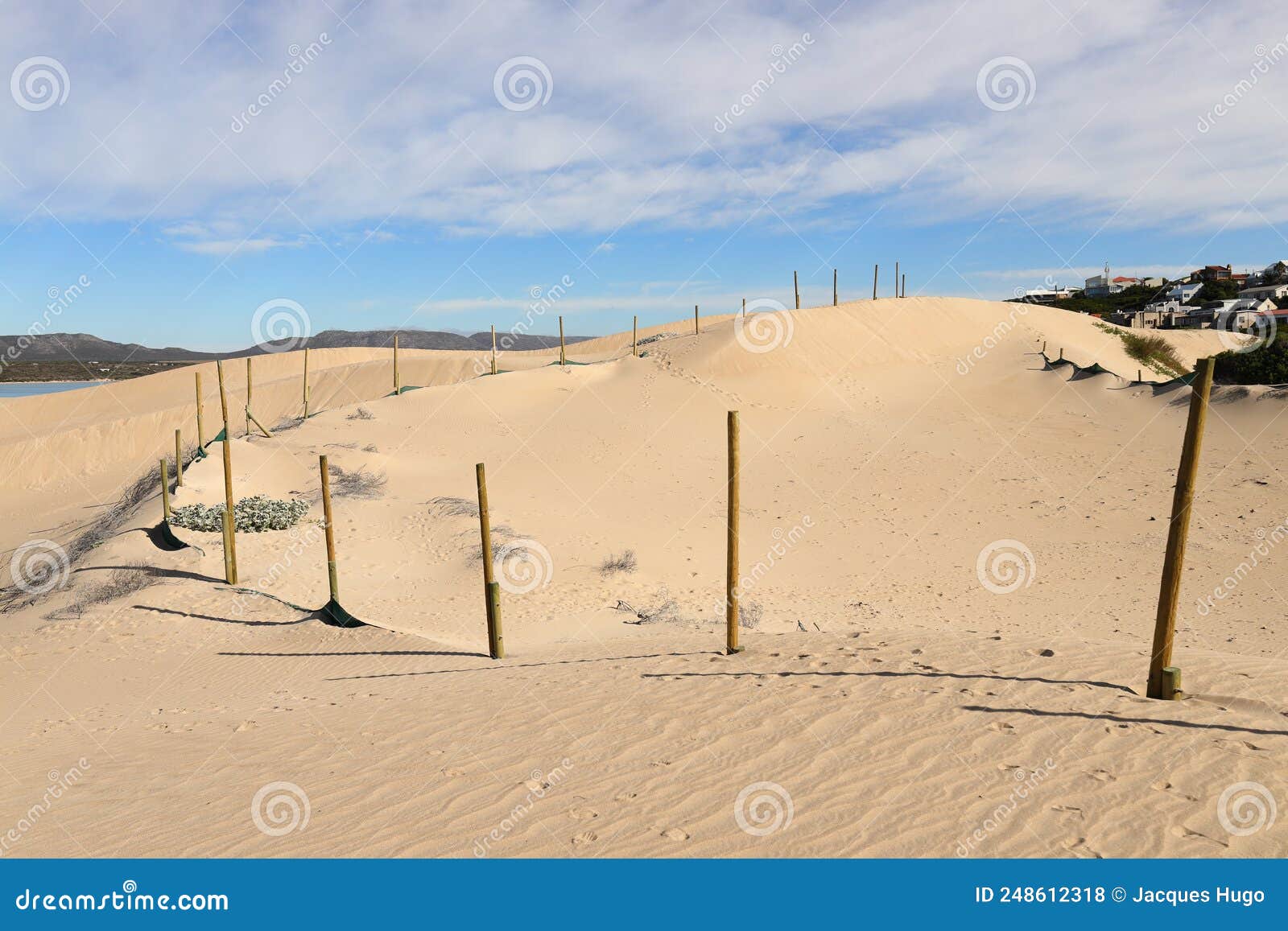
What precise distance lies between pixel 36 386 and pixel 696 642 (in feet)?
349

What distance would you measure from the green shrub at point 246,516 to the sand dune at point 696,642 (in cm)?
45

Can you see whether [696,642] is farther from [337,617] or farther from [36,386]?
[36,386]

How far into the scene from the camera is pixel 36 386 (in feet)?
292

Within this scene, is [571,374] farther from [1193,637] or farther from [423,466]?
[1193,637]

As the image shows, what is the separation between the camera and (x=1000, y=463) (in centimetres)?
1988

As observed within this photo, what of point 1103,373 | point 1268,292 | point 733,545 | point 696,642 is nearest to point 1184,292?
point 1268,292

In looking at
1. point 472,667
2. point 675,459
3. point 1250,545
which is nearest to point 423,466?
point 675,459

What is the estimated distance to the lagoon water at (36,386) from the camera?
80.1m

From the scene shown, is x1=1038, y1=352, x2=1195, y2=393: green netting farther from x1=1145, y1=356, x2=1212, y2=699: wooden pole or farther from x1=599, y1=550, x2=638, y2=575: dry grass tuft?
x1=1145, y1=356, x2=1212, y2=699: wooden pole

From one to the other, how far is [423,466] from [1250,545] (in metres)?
19.1

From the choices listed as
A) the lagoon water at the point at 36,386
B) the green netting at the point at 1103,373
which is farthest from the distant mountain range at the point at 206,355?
the green netting at the point at 1103,373

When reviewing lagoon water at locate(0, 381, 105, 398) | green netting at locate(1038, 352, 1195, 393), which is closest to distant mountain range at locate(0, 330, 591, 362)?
lagoon water at locate(0, 381, 105, 398)

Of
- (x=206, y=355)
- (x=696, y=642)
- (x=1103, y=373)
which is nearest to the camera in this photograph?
(x=696, y=642)

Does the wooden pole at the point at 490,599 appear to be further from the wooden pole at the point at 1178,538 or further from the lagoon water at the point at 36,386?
the lagoon water at the point at 36,386
